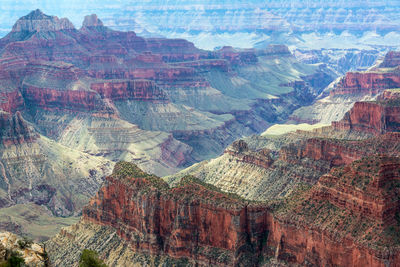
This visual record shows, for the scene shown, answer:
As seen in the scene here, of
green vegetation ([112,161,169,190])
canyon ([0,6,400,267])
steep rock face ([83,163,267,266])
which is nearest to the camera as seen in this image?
canyon ([0,6,400,267])

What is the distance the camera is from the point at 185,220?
6712cm

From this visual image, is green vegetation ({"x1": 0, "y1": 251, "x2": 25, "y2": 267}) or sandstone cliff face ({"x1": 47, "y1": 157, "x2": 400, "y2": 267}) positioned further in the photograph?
sandstone cliff face ({"x1": 47, "y1": 157, "x2": 400, "y2": 267})

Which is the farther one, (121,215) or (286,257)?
(121,215)

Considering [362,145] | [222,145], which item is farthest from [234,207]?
[222,145]

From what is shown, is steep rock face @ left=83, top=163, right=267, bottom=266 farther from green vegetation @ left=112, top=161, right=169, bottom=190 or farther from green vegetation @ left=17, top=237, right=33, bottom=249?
green vegetation @ left=17, top=237, right=33, bottom=249

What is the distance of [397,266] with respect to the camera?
182 feet

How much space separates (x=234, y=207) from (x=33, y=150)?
80.1 m

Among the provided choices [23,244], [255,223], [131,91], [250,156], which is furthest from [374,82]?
[23,244]

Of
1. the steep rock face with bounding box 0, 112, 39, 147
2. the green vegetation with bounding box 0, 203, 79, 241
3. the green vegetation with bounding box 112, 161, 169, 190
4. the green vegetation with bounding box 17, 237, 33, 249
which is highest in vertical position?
the green vegetation with bounding box 17, 237, 33, 249

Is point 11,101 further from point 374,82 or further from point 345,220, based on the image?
point 345,220

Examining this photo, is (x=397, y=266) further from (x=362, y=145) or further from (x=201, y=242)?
(x=362, y=145)

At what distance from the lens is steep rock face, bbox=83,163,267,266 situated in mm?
65312

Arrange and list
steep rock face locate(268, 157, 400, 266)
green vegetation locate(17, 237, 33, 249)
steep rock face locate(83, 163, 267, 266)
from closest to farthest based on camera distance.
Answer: green vegetation locate(17, 237, 33, 249) → steep rock face locate(268, 157, 400, 266) → steep rock face locate(83, 163, 267, 266)

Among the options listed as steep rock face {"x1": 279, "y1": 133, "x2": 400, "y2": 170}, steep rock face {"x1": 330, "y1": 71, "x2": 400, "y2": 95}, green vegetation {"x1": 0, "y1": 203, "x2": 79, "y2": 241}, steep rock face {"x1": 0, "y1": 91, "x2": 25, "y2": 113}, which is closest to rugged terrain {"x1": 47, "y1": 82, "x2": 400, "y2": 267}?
green vegetation {"x1": 0, "y1": 203, "x2": 79, "y2": 241}
